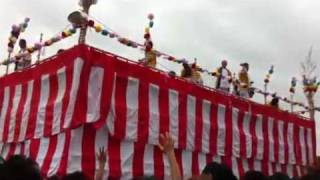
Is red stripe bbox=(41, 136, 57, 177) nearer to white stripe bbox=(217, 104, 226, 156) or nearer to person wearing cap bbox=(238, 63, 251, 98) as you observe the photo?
white stripe bbox=(217, 104, 226, 156)

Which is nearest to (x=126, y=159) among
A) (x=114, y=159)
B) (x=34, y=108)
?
(x=114, y=159)

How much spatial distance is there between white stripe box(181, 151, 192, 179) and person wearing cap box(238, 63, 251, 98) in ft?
9.53

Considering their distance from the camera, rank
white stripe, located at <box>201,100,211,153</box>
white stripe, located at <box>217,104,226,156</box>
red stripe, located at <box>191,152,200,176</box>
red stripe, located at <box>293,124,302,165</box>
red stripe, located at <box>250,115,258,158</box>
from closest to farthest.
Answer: red stripe, located at <box>191,152,200,176</box> < white stripe, located at <box>201,100,211,153</box> < white stripe, located at <box>217,104,226,156</box> < red stripe, located at <box>250,115,258,158</box> < red stripe, located at <box>293,124,302,165</box>

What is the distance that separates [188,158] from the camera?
36.5 ft

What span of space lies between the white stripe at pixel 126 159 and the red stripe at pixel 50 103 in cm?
139

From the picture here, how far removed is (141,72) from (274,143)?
508 cm

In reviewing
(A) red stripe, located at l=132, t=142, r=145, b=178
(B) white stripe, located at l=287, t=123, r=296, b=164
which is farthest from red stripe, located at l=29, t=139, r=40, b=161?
(B) white stripe, located at l=287, t=123, r=296, b=164

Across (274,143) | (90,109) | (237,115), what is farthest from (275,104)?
(90,109)

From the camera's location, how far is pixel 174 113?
10.9 meters

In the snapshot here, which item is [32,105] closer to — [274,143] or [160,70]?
[160,70]

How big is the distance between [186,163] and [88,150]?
263 cm

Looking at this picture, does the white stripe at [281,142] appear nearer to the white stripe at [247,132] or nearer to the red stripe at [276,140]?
the red stripe at [276,140]

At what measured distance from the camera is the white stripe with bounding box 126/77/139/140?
987 centimetres

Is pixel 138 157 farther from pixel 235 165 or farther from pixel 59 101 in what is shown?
pixel 235 165
